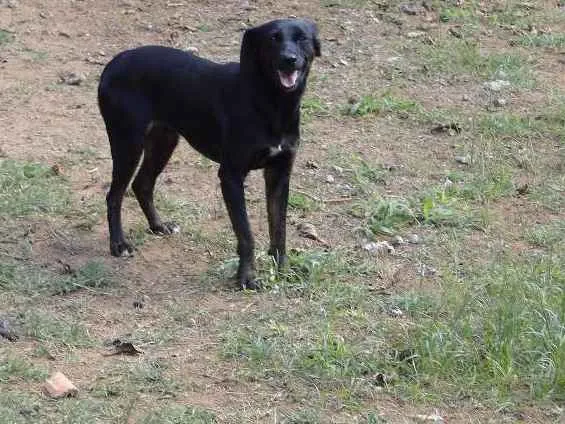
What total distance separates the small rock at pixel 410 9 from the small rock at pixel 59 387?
21.4 feet

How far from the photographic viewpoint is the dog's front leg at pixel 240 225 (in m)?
5.75

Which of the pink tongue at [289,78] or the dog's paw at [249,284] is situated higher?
the pink tongue at [289,78]

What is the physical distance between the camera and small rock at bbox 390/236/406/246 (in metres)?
6.44

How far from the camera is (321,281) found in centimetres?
583

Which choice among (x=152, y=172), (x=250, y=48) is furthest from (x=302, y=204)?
(x=250, y=48)

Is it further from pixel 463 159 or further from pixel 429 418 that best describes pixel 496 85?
pixel 429 418

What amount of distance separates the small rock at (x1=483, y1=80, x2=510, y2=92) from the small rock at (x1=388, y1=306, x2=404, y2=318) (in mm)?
3838

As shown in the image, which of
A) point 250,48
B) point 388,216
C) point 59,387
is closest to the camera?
point 59,387

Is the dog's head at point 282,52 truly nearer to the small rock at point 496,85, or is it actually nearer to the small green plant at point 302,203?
the small green plant at point 302,203

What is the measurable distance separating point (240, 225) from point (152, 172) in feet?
3.14

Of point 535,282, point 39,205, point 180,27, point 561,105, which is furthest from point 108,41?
point 535,282

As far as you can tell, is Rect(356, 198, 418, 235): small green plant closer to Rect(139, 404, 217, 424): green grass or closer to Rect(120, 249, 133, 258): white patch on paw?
Rect(120, 249, 133, 258): white patch on paw

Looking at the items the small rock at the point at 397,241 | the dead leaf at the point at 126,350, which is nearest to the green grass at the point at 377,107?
the small rock at the point at 397,241

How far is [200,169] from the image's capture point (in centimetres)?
748
